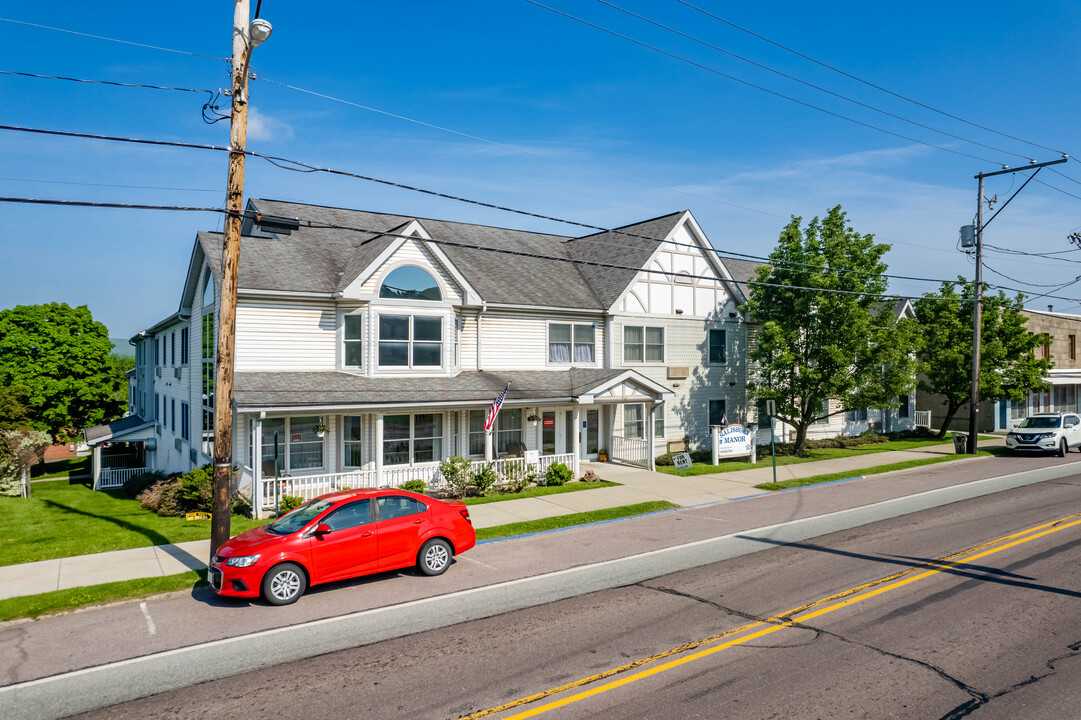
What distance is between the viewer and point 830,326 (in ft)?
90.7

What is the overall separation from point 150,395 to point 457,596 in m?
30.2

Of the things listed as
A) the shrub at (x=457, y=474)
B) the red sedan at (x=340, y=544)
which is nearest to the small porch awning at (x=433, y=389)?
the shrub at (x=457, y=474)

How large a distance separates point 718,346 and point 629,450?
7012 mm

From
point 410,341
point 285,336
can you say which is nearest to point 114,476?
point 285,336

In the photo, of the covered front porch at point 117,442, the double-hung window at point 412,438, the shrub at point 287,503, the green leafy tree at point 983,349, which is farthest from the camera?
the green leafy tree at point 983,349

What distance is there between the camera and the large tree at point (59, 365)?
4634 cm

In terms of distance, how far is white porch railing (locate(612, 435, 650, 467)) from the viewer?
85.7 ft

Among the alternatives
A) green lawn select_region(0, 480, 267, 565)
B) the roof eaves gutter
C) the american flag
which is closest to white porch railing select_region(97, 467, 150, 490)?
green lawn select_region(0, 480, 267, 565)

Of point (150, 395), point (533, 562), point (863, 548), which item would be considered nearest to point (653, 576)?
point (533, 562)

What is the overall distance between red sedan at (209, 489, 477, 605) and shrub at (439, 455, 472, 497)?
7445mm

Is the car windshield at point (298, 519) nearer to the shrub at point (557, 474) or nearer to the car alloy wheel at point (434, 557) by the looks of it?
the car alloy wheel at point (434, 557)

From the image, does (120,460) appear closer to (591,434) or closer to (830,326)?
(591,434)

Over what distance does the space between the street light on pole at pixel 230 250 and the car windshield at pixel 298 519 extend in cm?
119

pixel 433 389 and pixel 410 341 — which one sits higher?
pixel 410 341
